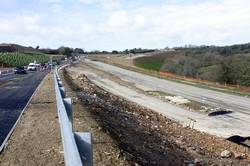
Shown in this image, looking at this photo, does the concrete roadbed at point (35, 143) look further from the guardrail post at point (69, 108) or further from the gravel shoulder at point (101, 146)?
the guardrail post at point (69, 108)

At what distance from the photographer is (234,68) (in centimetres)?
7725

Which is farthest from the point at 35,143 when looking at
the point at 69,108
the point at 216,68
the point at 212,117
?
the point at 216,68

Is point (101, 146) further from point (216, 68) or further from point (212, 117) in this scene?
point (216, 68)

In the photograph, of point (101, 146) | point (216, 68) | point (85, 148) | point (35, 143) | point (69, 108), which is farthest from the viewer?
point (216, 68)

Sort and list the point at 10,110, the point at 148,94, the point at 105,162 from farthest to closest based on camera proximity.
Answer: the point at 148,94
the point at 10,110
the point at 105,162

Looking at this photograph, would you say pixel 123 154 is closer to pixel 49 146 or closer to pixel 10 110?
pixel 49 146

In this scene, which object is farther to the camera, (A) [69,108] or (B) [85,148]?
(A) [69,108]

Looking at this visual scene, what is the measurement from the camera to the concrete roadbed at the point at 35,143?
33.5ft

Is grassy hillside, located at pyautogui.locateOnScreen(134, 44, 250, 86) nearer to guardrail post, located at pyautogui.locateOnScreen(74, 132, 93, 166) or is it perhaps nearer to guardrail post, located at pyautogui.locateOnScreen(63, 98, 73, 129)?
guardrail post, located at pyautogui.locateOnScreen(63, 98, 73, 129)

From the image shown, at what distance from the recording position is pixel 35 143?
1223cm

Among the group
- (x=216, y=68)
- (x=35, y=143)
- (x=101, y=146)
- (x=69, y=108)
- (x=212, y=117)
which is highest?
(x=69, y=108)

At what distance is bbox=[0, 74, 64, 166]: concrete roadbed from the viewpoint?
33.5ft

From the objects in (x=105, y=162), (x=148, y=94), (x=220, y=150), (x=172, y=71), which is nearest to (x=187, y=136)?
(x=220, y=150)

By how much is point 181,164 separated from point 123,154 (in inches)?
140
